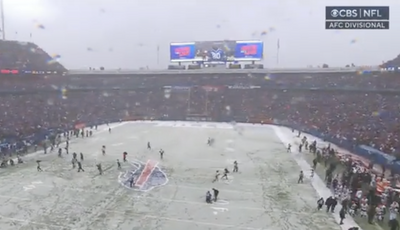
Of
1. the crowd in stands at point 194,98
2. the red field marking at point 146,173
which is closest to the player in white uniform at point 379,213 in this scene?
the red field marking at point 146,173

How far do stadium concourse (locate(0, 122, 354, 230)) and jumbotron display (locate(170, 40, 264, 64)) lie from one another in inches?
1341

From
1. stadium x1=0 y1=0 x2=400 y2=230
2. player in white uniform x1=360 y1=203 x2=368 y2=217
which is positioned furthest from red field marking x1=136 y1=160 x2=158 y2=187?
player in white uniform x1=360 y1=203 x2=368 y2=217

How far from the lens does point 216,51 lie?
70.3 meters

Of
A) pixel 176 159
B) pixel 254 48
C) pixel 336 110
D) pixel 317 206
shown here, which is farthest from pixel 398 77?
pixel 317 206

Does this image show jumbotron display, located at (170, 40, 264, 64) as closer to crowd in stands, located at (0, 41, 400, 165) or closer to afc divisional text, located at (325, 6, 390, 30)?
crowd in stands, located at (0, 41, 400, 165)

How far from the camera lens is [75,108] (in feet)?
213

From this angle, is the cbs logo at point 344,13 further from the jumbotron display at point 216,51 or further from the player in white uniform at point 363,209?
the jumbotron display at point 216,51

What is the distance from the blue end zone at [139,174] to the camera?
23.7 metres

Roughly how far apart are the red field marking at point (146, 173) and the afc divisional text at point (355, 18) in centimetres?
1405

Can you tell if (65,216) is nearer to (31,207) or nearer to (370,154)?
(31,207)

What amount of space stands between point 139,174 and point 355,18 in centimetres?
1632

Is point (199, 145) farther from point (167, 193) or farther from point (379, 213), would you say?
point (379, 213)

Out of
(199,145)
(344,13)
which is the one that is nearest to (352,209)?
(344,13)

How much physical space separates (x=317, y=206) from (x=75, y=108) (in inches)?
2062
